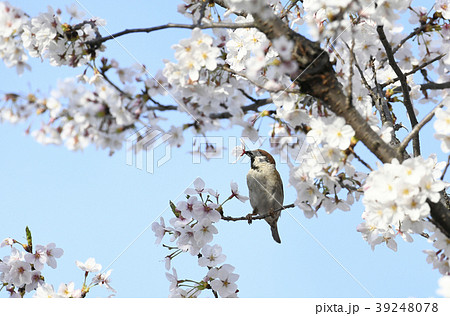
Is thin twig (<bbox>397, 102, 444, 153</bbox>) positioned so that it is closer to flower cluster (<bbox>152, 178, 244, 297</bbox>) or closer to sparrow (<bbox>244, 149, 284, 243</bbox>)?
flower cluster (<bbox>152, 178, 244, 297</bbox>)

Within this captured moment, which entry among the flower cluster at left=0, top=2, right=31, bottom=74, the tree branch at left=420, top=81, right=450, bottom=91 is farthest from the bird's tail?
the flower cluster at left=0, top=2, right=31, bottom=74

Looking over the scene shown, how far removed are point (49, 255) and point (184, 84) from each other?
263 centimetres

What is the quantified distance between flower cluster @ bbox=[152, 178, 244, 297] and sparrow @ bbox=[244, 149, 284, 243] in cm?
121

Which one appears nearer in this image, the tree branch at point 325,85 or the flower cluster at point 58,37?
the tree branch at point 325,85

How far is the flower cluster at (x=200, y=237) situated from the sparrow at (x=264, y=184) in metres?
1.21

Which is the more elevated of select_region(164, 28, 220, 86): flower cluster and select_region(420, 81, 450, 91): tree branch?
select_region(420, 81, 450, 91): tree branch

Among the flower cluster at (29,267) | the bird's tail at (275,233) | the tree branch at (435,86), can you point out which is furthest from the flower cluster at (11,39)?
the bird's tail at (275,233)

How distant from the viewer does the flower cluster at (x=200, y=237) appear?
4.84 metres

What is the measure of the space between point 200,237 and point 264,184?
1552mm

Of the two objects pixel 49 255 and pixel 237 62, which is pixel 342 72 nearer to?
pixel 237 62

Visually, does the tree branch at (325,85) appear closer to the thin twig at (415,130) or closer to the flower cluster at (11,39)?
the thin twig at (415,130)

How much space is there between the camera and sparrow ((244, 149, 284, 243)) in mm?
6203

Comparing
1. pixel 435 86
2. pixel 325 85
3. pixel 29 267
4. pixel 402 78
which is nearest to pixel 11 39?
pixel 29 267

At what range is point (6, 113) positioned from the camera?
365cm
